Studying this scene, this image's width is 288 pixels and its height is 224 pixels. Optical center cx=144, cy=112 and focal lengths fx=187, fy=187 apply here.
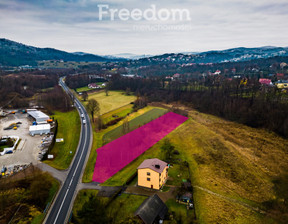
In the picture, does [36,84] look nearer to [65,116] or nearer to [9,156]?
[65,116]

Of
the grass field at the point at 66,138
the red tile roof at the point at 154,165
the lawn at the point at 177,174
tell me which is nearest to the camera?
the red tile roof at the point at 154,165

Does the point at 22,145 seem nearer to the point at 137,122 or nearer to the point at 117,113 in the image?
the point at 137,122

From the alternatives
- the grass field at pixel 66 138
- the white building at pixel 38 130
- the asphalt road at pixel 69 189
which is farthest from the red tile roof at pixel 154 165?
the white building at pixel 38 130

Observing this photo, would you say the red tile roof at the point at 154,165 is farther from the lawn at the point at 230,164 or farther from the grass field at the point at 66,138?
the grass field at the point at 66,138

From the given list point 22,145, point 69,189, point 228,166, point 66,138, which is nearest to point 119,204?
point 69,189

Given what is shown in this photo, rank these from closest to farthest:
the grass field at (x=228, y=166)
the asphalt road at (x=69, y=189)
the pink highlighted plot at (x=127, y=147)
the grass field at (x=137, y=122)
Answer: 1. the asphalt road at (x=69, y=189)
2. the grass field at (x=228, y=166)
3. the pink highlighted plot at (x=127, y=147)
4. the grass field at (x=137, y=122)

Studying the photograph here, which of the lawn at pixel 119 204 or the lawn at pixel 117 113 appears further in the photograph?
the lawn at pixel 117 113
